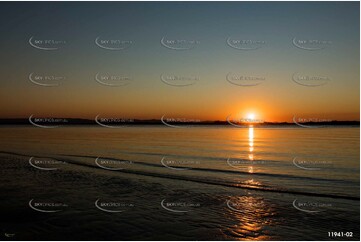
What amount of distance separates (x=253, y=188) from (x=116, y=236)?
7160mm

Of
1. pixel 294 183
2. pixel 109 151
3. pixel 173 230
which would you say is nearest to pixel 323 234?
pixel 173 230

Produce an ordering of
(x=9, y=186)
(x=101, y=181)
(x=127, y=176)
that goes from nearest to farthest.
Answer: (x=9, y=186) → (x=101, y=181) → (x=127, y=176)

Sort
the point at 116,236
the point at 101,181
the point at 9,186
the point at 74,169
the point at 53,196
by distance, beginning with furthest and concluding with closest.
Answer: the point at 74,169 → the point at 101,181 → the point at 9,186 → the point at 53,196 → the point at 116,236

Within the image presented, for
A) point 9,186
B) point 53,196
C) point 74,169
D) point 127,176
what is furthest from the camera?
point 74,169

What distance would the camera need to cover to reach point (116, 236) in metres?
8.63

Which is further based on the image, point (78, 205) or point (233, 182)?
point (233, 182)

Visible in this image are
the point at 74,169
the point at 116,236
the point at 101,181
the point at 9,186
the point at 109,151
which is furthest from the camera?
the point at 109,151

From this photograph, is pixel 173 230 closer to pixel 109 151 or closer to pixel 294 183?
pixel 294 183

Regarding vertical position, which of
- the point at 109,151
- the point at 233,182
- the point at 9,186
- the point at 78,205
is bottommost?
the point at 78,205

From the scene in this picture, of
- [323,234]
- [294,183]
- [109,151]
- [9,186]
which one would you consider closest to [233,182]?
[294,183]

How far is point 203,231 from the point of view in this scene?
8.94 m

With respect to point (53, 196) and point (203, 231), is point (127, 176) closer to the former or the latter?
point (53, 196)

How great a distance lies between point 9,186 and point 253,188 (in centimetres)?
931

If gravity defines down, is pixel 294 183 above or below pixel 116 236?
above
